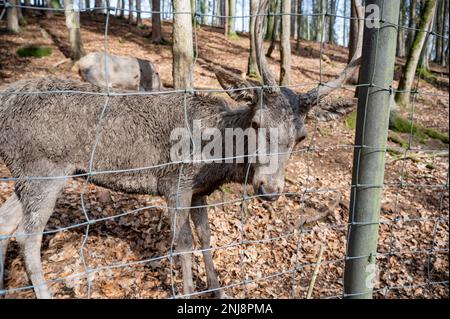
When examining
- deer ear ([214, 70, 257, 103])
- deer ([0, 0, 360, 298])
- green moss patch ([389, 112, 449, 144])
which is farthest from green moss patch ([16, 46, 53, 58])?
deer ear ([214, 70, 257, 103])

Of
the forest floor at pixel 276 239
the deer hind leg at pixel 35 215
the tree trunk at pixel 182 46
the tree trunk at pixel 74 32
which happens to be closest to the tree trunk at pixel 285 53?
the forest floor at pixel 276 239

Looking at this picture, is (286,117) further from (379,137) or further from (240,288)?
(240,288)

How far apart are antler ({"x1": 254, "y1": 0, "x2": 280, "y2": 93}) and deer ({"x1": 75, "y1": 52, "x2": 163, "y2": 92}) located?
7173 mm

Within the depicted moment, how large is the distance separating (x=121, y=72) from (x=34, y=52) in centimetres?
515

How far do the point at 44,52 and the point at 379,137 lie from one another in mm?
13680

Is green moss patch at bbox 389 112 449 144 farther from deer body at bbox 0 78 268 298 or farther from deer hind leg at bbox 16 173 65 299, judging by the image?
deer hind leg at bbox 16 173 65 299

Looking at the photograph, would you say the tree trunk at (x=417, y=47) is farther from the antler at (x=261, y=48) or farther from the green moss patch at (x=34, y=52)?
the green moss patch at (x=34, y=52)

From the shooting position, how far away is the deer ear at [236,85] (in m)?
3.29

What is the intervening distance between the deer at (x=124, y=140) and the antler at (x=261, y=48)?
0.04 ft

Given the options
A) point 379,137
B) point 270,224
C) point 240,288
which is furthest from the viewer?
point 270,224

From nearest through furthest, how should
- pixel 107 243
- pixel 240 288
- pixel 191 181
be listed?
pixel 191 181 < pixel 240 288 < pixel 107 243
